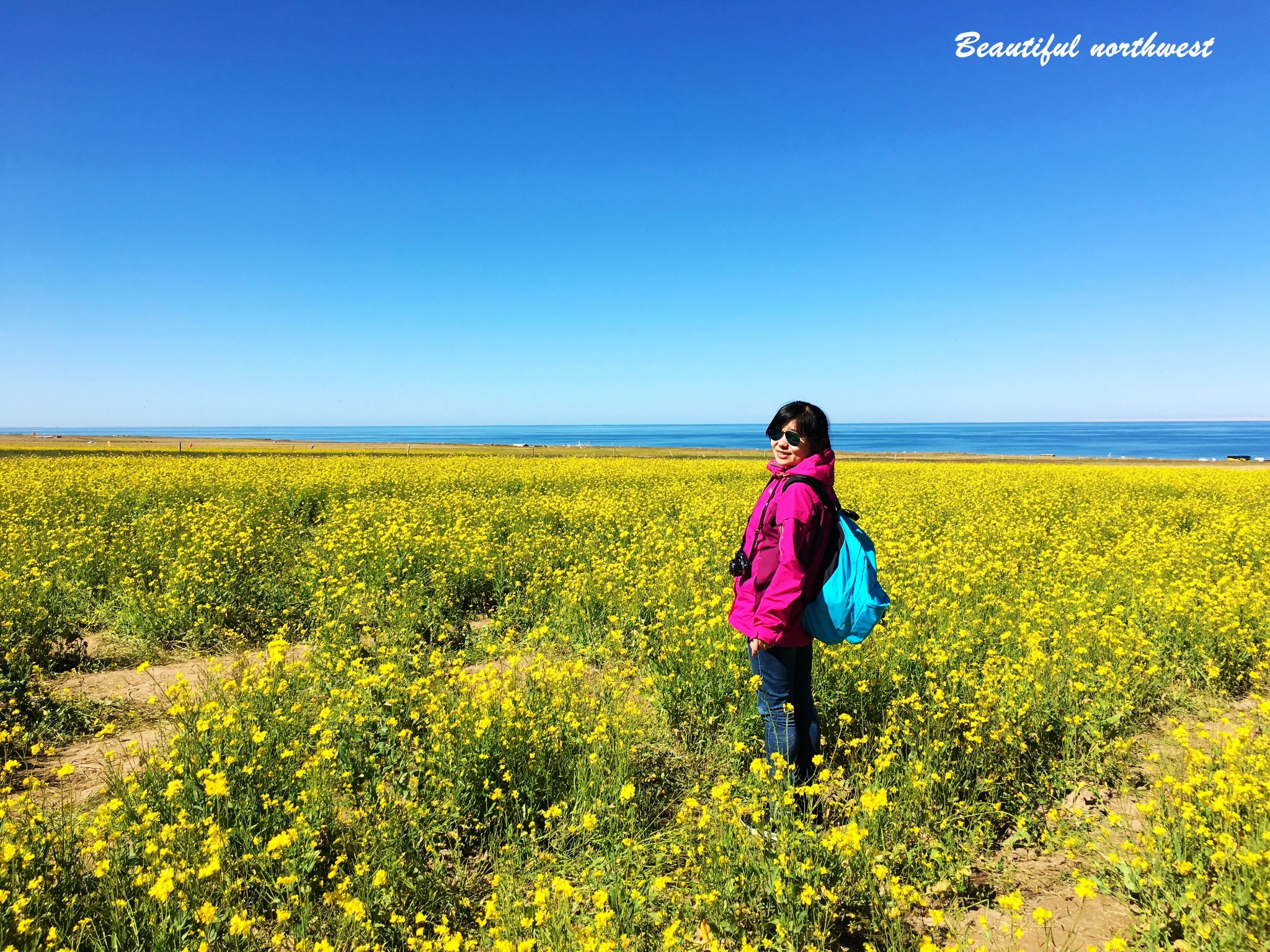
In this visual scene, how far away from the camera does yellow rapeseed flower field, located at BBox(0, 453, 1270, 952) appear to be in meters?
2.71

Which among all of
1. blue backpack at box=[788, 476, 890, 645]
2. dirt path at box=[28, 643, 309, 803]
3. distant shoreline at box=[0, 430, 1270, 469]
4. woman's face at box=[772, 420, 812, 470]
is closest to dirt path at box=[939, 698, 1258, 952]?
blue backpack at box=[788, 476, 890, 645]

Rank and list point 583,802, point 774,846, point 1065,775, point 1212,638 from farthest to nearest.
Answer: point 1212,638
point 1065,775
point 583,802
point 774,846

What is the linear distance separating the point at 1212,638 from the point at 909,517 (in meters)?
5.78

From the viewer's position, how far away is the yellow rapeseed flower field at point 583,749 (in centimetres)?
271

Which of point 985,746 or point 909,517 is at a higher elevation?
point 909,517

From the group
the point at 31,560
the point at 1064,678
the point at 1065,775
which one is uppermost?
the point at 31,560

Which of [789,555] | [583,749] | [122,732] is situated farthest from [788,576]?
[122,732]

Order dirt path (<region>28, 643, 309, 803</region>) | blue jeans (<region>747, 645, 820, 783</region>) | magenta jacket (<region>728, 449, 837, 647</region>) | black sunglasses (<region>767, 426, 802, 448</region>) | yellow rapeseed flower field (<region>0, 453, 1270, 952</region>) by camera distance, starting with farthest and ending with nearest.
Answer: dirt path (<region>28, 643, 309, 803</region>) → blue jeans (<region>747, 645, 820, 783</region>) → black sunglasses (<region>767, 426, 802, 448</region>) → magenta jacket (<region>728, 449, 837, 647</region>) → yellow rapeseed flower field (<region>0, 453, 1270, 952</region>)

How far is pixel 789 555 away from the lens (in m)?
3.24

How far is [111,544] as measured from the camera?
896cm

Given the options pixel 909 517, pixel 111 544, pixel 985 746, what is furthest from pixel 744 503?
pixel 111 544

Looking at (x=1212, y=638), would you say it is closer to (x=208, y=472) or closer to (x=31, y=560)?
(x=31, y=560)

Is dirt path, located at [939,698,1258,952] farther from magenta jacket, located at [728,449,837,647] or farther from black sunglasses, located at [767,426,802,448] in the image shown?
black sunglasses, located at [767,426,802,448]

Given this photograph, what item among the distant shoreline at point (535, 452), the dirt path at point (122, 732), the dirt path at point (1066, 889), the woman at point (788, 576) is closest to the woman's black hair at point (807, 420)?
the woman at point (788, 576)
